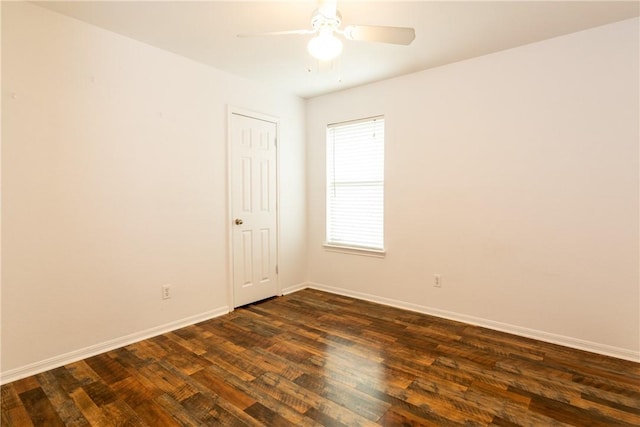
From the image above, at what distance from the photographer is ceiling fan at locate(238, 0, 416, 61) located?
1.91 meters

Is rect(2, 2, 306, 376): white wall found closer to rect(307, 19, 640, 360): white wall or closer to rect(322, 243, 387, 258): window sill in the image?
rect(322, 243, 387, 258): window sill

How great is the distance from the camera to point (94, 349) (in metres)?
2.64

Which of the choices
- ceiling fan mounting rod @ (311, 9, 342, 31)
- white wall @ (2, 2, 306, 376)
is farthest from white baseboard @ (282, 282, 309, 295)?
ceiling fan mounting rod @ (311, 9, 342, 31)

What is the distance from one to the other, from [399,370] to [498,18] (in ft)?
8.62

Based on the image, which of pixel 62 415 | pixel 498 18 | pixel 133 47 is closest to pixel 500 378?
pixel 498 18

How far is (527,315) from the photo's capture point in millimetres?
2984

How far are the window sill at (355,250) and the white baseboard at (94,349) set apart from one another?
5.22ft

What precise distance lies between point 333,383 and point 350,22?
8.42 feet

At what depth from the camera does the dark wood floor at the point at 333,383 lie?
1.91 metres

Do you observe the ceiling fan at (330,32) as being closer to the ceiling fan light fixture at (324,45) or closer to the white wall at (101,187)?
the ceiling fan light fixture at (324,45)

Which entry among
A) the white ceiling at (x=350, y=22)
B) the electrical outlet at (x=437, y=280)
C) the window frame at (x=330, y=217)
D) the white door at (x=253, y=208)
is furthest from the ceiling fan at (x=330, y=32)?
the electrical outlet at (x=437, y=280)

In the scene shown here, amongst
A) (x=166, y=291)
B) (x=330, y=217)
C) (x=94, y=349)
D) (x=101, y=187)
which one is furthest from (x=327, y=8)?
(x=94, y=349)

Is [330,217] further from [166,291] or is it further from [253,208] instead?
[166,291]

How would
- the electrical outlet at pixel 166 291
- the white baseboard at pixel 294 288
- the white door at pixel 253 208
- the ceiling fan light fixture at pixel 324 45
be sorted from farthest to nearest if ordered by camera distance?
the white baseboard at pixel 294 288 < the white door at pixel 253 208 < the electrical outlet at pixel 166 291 < the ceiling fan light fixture at pixel 324 45
